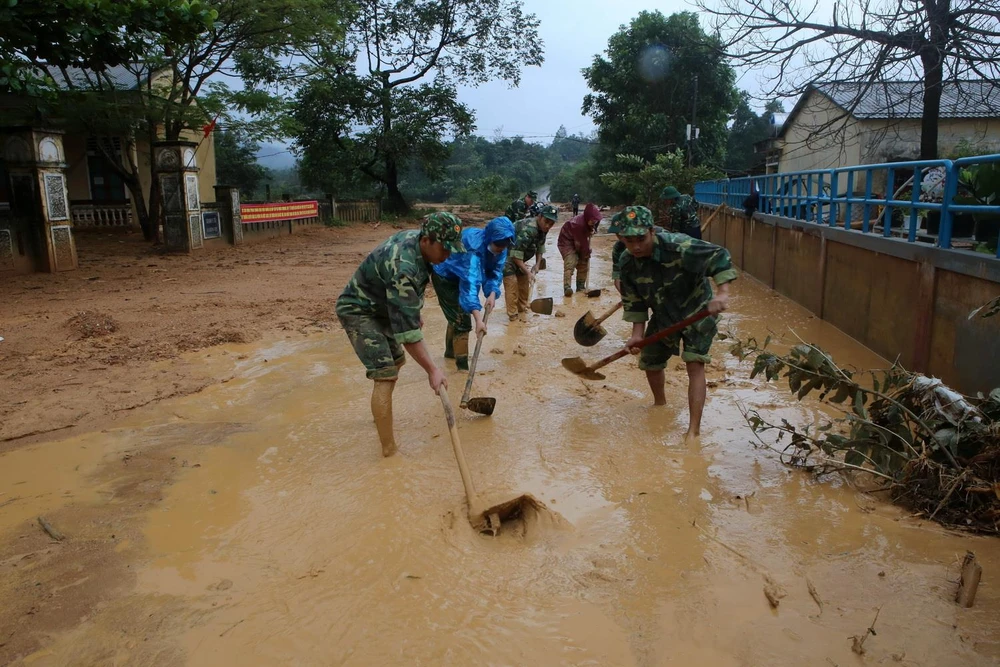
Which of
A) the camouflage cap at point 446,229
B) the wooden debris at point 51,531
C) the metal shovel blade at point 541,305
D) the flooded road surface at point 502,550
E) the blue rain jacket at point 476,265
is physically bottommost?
the flooded road surface at point 502,550

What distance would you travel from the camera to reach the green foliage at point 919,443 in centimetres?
312

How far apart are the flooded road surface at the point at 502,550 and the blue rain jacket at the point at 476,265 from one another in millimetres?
921

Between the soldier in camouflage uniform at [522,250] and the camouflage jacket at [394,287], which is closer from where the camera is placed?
the camouflage jacket at [394,287]

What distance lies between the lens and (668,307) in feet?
14.8

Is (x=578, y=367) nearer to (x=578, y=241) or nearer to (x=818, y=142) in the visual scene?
(x=578, y=241)

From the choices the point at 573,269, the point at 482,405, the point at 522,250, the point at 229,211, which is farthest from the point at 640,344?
the point at 229,211

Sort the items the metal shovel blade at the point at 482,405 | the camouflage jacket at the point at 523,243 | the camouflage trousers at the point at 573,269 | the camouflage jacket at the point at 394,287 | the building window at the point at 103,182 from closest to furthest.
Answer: the camouflage jacket at the point at 394,287 < the metal shovel blade at the point at 482,405 < the camouflage jacket at the point at 523,243 < the camouflage trousers at the point at 573,269 < the building window at the point at 103,182

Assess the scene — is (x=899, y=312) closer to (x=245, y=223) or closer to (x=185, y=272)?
(x=185, y=272)

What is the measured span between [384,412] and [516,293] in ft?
14.8

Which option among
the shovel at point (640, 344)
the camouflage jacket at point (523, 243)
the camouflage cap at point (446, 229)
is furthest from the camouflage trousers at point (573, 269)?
the camouflage cap at point (446, 229)

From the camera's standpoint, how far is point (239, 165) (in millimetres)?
29781

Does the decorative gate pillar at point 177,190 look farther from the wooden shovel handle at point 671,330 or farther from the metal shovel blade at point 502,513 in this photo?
the metal shovel blade at point 502,513

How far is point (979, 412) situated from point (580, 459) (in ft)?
6.71

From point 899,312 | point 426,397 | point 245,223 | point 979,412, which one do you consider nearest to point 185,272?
point 245,223
